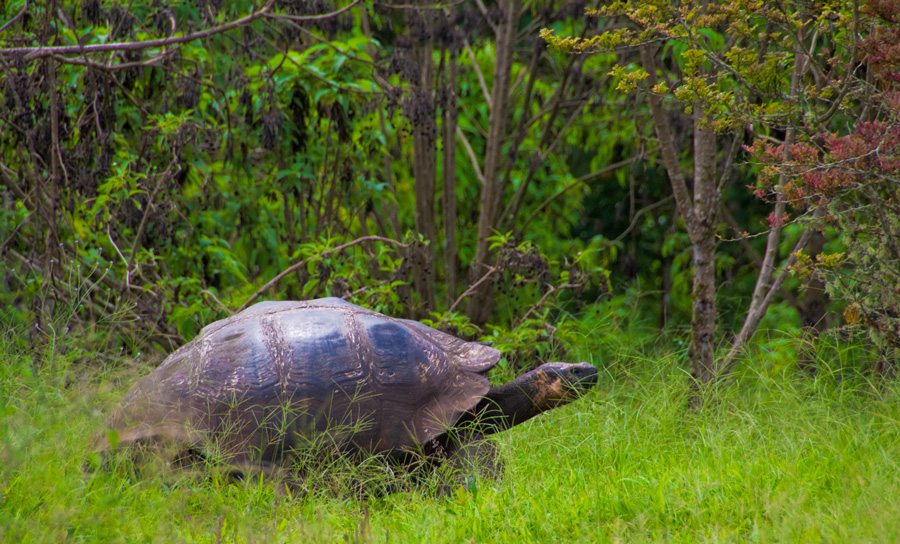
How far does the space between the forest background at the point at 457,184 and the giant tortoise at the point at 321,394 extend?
0.34m

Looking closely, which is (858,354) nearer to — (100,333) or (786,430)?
(786,430)

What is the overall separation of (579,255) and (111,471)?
128 inches

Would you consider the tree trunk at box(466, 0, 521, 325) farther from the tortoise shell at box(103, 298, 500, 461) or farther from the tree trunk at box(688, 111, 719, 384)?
the tortoise shell at box(103, 298, 500, 461)

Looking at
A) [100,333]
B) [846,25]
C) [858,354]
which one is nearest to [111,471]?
[100,333]

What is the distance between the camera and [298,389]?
3.34m

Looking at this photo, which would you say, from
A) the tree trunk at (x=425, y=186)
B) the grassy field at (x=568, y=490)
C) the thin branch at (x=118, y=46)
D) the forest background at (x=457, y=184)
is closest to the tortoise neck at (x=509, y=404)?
the grassy field at (x=568, y=490)

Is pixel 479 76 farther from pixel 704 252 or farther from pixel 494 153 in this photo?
pixel 704 252

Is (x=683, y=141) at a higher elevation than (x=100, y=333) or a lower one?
higher

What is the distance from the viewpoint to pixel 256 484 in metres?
3.22

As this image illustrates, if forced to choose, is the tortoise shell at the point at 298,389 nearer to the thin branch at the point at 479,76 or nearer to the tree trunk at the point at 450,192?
the tree trunk at the point at 450,192

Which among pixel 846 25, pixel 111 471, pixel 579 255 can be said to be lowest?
pixel 579 255

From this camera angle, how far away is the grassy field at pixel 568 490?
2578 millimetres

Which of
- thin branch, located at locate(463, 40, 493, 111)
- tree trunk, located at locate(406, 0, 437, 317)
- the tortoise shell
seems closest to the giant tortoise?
the tortoise shell

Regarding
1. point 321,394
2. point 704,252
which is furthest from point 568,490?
point 704,252
